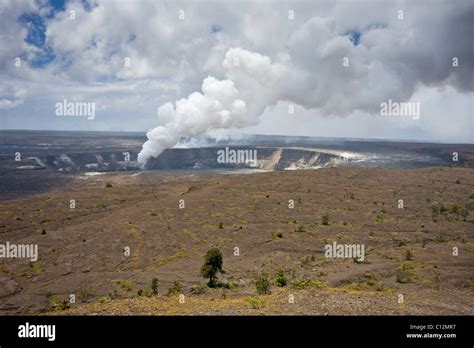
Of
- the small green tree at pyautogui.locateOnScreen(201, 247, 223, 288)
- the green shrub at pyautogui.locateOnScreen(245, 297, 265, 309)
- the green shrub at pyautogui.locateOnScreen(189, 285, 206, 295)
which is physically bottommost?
the green shrub at pyautogui.locateOnScreen(189, 285, 206, 295)

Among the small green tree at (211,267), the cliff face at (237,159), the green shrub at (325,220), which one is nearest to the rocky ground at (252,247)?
the green shrub at (325,220)

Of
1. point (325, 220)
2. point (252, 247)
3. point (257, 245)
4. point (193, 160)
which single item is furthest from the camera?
point (193, 160)

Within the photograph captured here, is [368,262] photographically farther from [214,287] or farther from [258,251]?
[214,287]

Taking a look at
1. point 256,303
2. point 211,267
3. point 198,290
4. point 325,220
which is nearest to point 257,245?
point 325,220

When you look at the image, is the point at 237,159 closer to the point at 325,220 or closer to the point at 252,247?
the point at 325,220

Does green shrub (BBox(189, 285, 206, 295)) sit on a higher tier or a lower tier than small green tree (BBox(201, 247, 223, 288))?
lower

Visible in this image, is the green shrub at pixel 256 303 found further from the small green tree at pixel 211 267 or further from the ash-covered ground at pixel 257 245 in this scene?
the small green tree at pixel 211 267

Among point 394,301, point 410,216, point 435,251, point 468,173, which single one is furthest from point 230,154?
point 394,301

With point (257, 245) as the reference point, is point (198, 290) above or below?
below

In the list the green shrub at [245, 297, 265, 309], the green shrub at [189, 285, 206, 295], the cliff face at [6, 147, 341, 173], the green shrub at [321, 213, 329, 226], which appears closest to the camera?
the green shrub at [245, 297, 265, 309]

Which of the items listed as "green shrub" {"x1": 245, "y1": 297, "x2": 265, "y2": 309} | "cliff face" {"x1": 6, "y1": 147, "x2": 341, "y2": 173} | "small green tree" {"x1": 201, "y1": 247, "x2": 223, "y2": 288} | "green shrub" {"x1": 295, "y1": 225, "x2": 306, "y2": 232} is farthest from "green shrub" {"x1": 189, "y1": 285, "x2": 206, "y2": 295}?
"cliff face" {"x1": 6, "y1": 147, "x2": 341, "y2": 173}

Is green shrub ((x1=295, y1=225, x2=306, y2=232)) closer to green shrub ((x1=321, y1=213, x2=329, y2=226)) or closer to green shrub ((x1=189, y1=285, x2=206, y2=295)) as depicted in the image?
green shrub ((x1=321, y1=213, x2=329, y2=226))

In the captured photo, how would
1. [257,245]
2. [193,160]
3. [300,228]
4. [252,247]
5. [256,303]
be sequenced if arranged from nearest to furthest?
[256,303] < [252,247] < [257,245] < [300,228] < [193,160]
